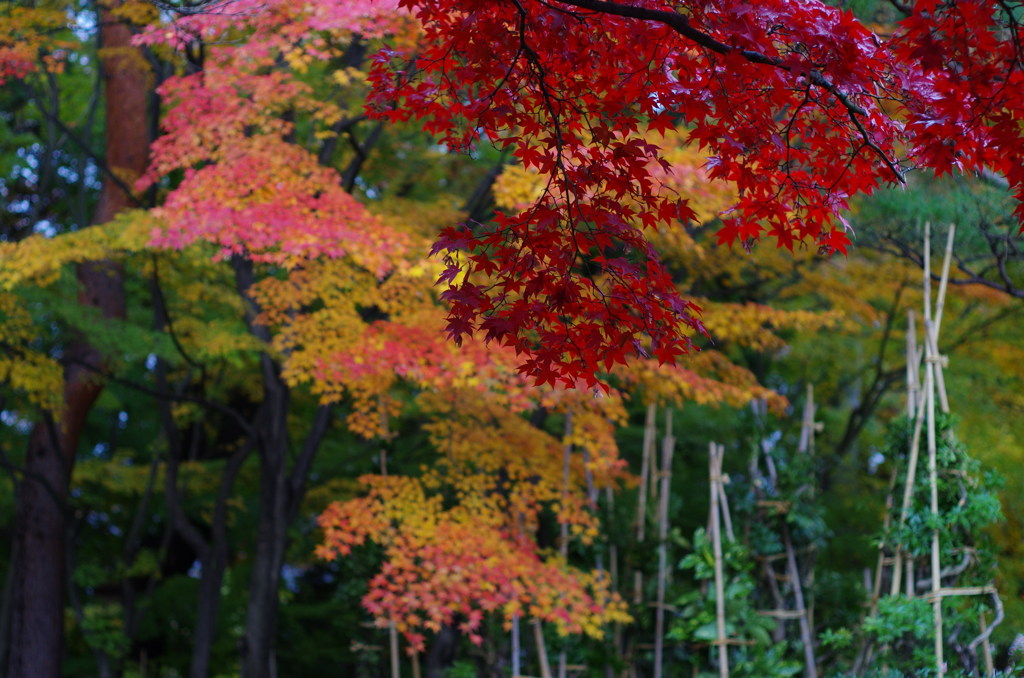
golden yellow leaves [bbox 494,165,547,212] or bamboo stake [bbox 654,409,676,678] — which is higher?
golden yellow leaves [bbox 494,165,547,212]

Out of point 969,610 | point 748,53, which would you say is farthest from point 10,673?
point 748,53

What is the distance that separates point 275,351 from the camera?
6.34m

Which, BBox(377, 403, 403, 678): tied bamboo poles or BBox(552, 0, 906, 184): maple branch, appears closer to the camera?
BBox(552, 0, 906, 184): maple branch

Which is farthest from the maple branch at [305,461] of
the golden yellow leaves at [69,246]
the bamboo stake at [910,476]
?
the bamboo stake at [910,476]

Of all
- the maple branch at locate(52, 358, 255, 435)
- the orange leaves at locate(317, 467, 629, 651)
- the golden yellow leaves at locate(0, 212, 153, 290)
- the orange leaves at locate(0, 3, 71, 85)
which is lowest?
the orange leaves at locate(317, 467, 629, 651)

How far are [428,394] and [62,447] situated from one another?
3505mm

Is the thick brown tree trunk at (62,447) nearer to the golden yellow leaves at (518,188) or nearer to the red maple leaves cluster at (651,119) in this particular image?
the golden yellow leaves at (518,188)

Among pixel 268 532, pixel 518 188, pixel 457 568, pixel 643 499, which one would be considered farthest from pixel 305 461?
pixel 518 188

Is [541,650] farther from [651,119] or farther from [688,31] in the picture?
[688,31]

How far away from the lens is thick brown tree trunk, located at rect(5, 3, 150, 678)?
749cm

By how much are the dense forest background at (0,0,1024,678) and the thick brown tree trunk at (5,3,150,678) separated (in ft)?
0.09

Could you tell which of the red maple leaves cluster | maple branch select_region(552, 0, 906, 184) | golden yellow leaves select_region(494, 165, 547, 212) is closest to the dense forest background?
golden yellow leaves select_region(494, 165, 547, 212)

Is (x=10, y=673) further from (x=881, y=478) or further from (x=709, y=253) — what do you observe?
(x=881, y=478)

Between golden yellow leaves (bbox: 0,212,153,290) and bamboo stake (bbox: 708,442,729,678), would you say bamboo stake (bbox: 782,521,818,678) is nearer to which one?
bamboo stake (bbox: 708,442,729,678)
